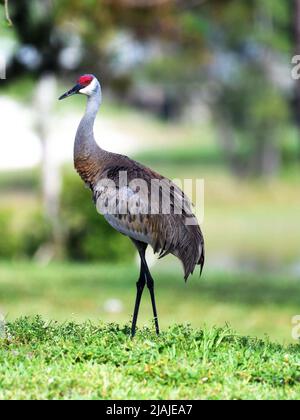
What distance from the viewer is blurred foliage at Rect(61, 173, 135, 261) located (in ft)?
61.6

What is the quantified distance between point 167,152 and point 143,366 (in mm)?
40509

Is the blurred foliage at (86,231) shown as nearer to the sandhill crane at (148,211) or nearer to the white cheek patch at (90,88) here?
the white cheek patch at (90,88)

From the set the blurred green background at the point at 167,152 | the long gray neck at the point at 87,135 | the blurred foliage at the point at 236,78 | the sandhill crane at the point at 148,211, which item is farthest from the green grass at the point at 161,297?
the blurred foliage at the point at 236,78

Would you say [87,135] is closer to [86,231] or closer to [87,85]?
[87,85]

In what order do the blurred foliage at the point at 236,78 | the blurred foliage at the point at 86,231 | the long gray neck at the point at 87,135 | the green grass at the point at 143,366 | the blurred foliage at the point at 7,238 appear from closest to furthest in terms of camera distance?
1. the green grass at the point at 143,366
2. the long gray neck at the point at 87,135
3. the blurred foliage at the point at 86,231
4. the blurred foliage at the point at 7,238
5. the blurred foliage at the point at 236,78

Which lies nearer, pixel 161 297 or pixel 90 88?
pixel 90 88

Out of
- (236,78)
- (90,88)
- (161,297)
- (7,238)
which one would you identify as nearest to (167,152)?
(236,78)

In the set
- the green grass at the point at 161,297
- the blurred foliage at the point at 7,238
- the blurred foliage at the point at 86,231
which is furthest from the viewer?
the blurred foliage at the point at 7,238

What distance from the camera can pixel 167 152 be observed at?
4719 cm

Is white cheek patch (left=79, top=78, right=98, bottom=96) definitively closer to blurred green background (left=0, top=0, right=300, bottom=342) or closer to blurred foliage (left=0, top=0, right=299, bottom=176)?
blurred green background (left=0, top=0, right=300, bottom=342)

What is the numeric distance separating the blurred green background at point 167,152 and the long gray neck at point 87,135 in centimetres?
170

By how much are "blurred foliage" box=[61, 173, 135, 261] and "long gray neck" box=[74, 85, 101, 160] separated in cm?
1035

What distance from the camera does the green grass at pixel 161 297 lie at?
516 inches

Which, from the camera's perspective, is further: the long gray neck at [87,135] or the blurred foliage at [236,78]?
the blurred foliage at [236,78]
